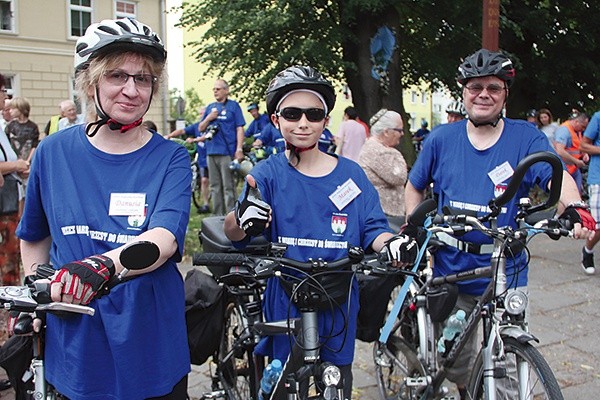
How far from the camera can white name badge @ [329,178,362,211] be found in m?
2.81

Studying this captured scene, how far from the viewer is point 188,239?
29.2ft

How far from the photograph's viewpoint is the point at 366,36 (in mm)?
13234

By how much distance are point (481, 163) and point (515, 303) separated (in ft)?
2.71

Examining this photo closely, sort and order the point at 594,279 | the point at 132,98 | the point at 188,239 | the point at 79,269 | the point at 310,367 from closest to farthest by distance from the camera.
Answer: the point at 79,269
the point at 132,98
the point at 310,367
the point at 594,279
the point at 188,239

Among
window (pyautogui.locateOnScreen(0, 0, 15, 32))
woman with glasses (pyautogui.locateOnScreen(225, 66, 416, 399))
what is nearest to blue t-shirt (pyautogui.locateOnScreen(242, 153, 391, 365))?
woman with glasses (pyautogui.locateOnScreen(225, 66, 416, 399))

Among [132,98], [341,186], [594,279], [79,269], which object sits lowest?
[594,279]

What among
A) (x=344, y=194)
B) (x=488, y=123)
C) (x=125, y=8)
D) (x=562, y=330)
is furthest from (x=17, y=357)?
(x=125, y=8)

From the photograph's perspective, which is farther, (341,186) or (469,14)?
(469,14)

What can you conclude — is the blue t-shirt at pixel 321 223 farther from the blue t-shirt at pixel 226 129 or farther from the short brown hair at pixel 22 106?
the blue t-shirt at pixel 226 129

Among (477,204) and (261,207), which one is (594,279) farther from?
(261,207)

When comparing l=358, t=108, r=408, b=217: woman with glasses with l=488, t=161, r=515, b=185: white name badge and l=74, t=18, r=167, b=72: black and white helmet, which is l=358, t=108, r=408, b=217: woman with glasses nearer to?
l=488, t=161, r=515, b=185: white name badge

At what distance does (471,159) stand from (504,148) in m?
0.17

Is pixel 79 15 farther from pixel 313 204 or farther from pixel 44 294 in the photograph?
pixel 44 294


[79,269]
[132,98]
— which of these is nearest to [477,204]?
[132,98]
